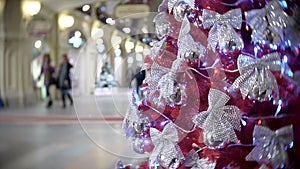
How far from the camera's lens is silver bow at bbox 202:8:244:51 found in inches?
19.3

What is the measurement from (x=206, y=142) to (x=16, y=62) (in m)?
3.76

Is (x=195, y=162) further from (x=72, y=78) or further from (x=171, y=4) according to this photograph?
(x=72, y=78)

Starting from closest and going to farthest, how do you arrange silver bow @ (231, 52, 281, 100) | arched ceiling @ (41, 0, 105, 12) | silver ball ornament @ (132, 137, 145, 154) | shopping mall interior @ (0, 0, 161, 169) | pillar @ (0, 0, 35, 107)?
silver bow @ (231, 52, 281, 100) < silver ball ornament @ (132, 137, 145, 154) < shopping mall interior @ (0, 0, 161, 169) < arched ceiling @ (41, 0, 105, 12) < pillar @ (0, 0, 35, 107)

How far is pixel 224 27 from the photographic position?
495mm

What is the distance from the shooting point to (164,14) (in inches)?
22.4

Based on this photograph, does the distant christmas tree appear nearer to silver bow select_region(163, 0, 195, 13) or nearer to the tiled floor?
the tiled floor

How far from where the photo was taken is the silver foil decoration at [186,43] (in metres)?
0.50

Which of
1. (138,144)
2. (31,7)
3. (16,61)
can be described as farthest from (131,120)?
(16,61)

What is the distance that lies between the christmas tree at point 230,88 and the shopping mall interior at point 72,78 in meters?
0.17

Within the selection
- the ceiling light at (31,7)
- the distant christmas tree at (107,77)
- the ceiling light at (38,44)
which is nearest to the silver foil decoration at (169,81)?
the distant christmas tree at (107,77)

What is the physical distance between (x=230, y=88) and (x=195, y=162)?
0.35 ft

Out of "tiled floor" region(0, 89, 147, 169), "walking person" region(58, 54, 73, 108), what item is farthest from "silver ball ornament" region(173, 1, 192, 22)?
"walking person" region(58, 54, 73, 108)

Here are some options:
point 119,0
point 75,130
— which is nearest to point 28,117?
point 75,130

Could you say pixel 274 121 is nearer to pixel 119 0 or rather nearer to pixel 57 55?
pixel 119 0
